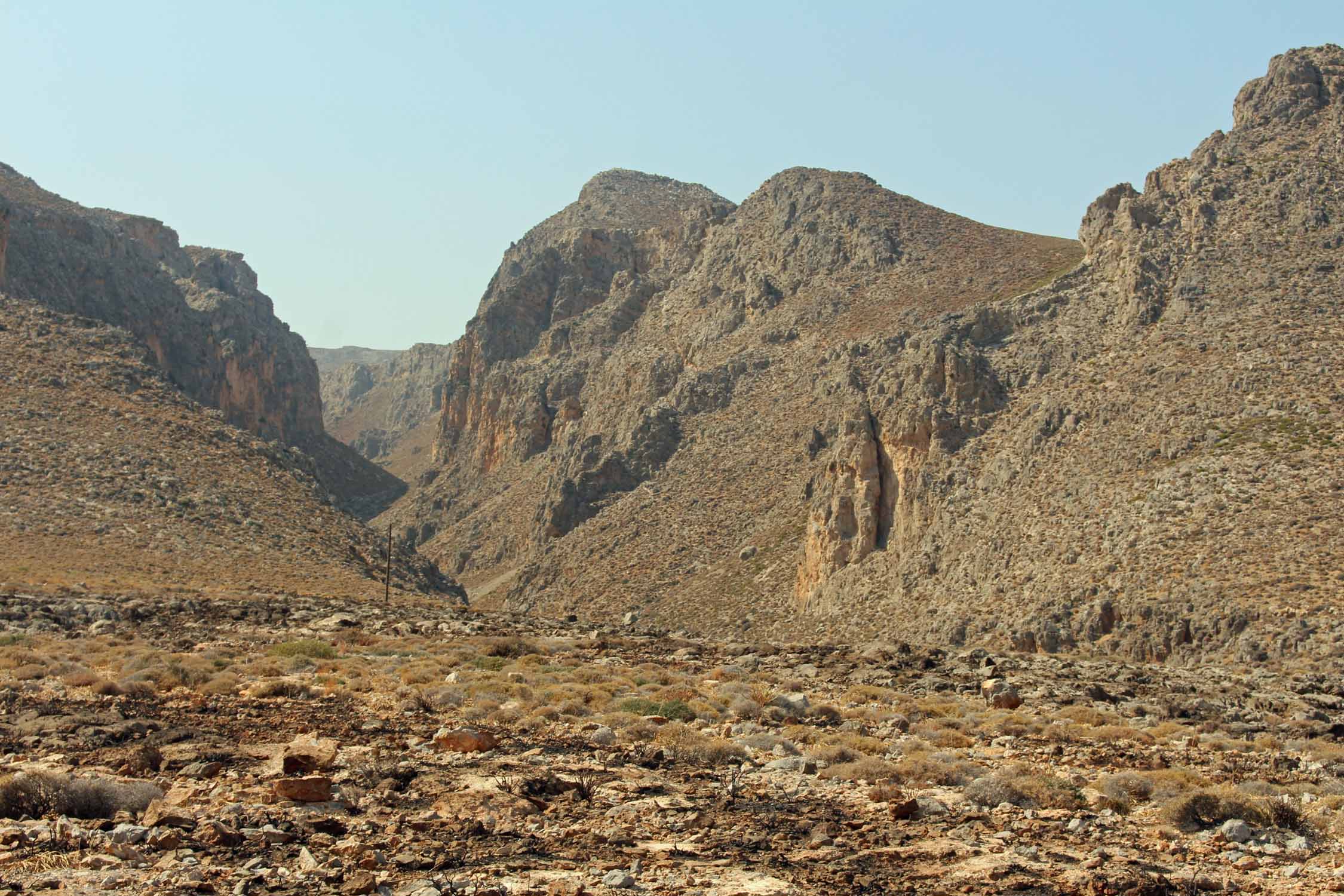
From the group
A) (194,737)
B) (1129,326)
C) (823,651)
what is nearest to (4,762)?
(194,737)

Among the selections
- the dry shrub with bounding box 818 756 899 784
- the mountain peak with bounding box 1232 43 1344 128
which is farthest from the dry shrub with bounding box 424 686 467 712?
the mountain peak with bounding box 1232 43 1344 128

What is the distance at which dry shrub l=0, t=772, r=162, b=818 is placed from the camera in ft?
40.6

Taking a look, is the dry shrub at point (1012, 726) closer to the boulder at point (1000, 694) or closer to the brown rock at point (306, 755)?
the boulder at point (1000, 694)

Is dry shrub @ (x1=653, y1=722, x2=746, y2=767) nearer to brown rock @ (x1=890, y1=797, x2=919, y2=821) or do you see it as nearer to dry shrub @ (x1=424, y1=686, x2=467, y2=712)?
brown rock @ (x1=890, y1=797, x2=919, y2=821)

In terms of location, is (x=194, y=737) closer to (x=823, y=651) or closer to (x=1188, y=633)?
(x=823, y=651)

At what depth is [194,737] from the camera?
54.1 ft

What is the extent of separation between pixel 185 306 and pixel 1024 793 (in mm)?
133975

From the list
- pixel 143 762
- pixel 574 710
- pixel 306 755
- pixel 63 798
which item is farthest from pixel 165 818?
pixel 574 710

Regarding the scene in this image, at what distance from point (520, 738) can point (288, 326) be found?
170621mm

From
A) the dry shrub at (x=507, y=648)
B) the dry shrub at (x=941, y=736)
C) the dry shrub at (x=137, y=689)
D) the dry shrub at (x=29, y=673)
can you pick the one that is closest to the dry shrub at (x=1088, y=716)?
the dry shrub at (x=941, y=736)

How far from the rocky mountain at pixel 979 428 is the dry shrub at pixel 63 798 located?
3182 centimetres

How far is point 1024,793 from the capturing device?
553 inches

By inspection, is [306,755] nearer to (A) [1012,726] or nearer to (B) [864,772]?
(B) [864,772]

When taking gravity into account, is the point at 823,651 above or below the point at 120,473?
below
